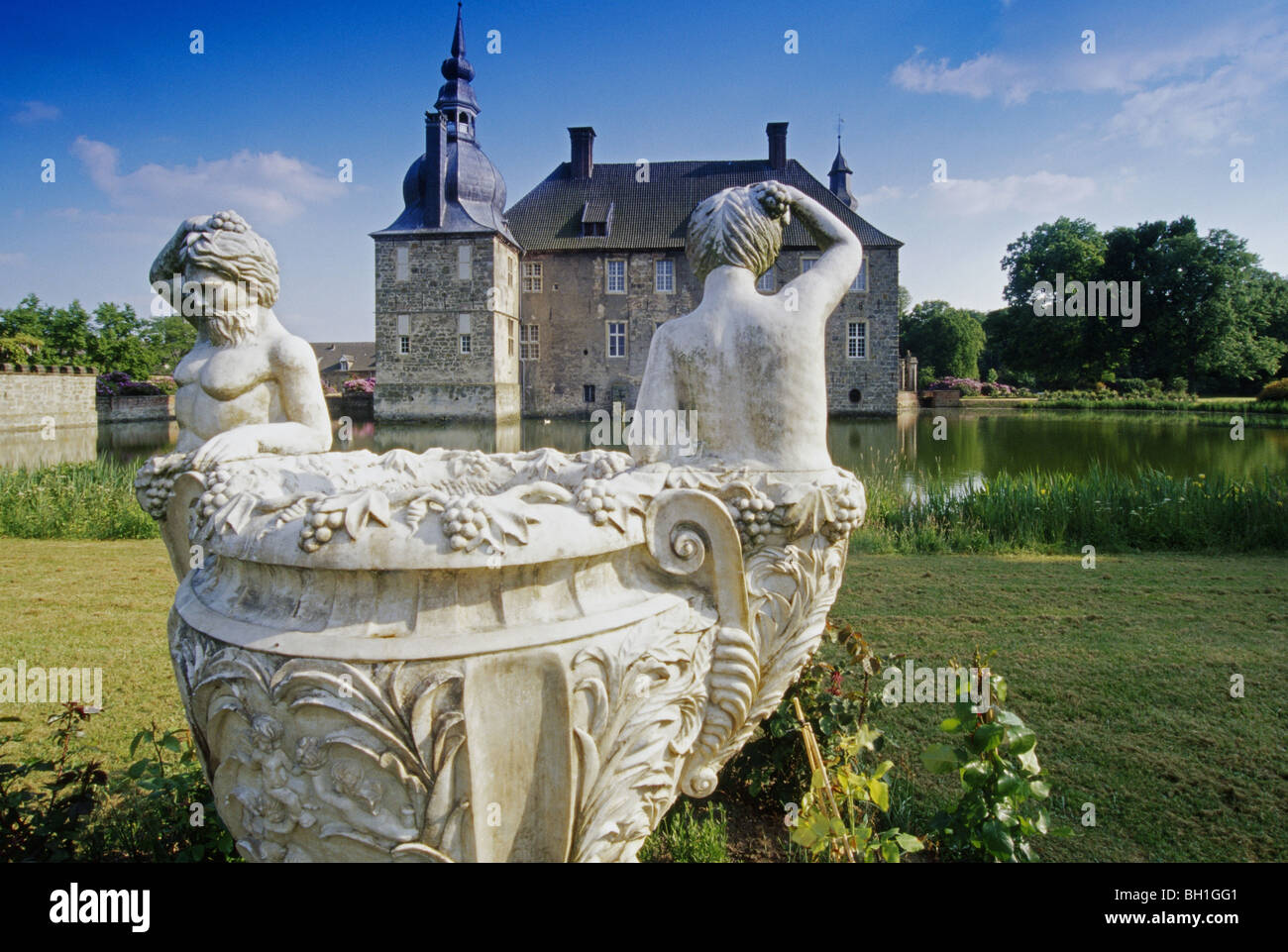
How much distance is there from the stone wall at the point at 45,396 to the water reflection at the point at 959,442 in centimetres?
121

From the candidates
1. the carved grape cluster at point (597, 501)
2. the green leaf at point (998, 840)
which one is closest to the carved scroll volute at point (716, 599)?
the carved grape cluster at point (597, 501)

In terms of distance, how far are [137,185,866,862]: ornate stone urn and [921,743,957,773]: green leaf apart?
55 cm

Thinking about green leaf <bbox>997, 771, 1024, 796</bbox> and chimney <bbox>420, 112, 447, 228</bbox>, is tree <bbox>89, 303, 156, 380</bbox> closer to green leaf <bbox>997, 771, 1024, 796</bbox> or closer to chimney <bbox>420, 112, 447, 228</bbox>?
chimney <bbox>420, 112, 447, 228</bbox>

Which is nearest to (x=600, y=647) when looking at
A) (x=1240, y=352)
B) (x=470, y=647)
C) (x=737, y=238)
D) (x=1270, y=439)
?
(x=470, y=647)

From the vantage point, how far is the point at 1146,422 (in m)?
30.1

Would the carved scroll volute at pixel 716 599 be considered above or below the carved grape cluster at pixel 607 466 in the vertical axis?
below

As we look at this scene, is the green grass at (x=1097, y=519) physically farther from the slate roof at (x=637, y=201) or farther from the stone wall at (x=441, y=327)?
the slate roof at (x=637, y=201)

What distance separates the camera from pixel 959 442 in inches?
941

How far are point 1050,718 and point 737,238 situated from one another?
120 inches

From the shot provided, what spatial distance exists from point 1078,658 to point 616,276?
35141 mm

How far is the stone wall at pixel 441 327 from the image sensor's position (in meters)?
35.0

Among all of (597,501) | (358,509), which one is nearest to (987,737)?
(597,501)

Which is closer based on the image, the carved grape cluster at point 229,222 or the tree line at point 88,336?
the carved grape cluster at point 229,222
